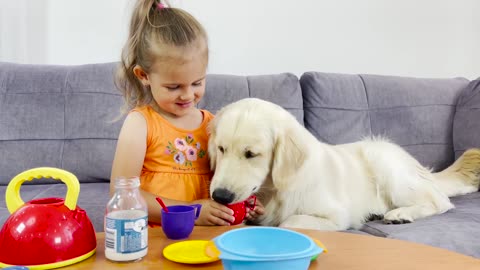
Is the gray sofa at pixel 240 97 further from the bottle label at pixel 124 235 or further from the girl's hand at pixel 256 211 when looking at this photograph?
the bottle label at pixel 124 235

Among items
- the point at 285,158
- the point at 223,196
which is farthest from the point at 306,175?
the point at 223,196

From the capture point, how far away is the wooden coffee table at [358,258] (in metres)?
0.78

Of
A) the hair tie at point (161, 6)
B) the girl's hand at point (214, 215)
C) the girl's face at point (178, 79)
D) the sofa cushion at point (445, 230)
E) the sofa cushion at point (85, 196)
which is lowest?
the sofa cushion at point (85, 196)

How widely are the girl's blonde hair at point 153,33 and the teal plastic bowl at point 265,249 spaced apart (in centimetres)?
82

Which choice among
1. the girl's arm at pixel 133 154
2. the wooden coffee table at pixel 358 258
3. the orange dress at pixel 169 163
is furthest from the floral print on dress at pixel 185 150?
the wooden coffee table at pixel 358 258

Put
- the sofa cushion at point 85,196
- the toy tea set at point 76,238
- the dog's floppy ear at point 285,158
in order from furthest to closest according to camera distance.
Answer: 1. the sofa cushion at point 85,196
2. the dog's floppy ear at point 285,158
3. the toy tea set at point 76,238

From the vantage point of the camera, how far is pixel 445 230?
1.54 m

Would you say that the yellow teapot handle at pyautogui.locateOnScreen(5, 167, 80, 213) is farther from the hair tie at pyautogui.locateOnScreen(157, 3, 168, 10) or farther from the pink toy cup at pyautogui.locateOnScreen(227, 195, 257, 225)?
the hair tie at pyautogui.locateOnScreen(157, 3, 168, 10)

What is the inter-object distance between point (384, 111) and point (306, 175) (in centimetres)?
123

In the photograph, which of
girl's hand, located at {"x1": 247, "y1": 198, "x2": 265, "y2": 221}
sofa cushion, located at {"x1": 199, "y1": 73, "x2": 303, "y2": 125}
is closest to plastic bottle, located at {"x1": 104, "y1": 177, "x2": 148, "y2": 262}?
girl's hand, located at {"x1": 247, "y1": 198, "x2": 265, "y2": 221}

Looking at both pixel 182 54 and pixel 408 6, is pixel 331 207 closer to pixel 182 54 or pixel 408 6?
pixel 182 54

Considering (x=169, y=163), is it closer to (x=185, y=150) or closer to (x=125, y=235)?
(x=185, y=150)

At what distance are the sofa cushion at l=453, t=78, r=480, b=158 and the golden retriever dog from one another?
0.52 metres

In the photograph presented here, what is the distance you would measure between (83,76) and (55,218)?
5.44 ft
